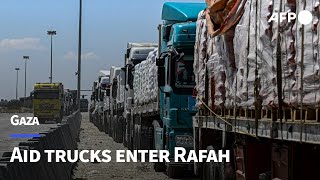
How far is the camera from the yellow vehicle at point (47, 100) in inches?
2557

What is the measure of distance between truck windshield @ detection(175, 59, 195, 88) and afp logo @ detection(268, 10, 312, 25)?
8269mm

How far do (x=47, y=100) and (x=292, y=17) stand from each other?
5956 centimetres

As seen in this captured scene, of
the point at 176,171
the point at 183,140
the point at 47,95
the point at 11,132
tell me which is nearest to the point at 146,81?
the point at 176,171

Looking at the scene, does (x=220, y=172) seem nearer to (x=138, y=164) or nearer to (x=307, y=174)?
(x=307, y=174)

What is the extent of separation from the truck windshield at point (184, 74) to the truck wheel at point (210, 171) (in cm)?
363

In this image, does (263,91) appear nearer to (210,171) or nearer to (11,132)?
(210,171)

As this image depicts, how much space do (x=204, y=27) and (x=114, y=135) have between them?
76.5 ft

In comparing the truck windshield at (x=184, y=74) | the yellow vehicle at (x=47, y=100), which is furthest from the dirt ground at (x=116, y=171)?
the yellow vehicle at (x=47, y=100)

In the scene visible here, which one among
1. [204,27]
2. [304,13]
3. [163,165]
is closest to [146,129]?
[163,165]

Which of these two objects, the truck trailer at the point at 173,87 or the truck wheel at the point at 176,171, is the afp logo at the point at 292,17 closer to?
the truck trailer at the point at 173,87

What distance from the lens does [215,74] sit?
36.9ft

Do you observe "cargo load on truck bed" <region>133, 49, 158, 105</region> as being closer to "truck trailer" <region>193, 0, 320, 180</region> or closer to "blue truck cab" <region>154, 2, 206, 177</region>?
"blue truck cab" <region>154, 2, 206, 177</region>

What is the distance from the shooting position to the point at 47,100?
65562 mm

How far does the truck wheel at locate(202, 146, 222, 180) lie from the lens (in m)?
11.4
